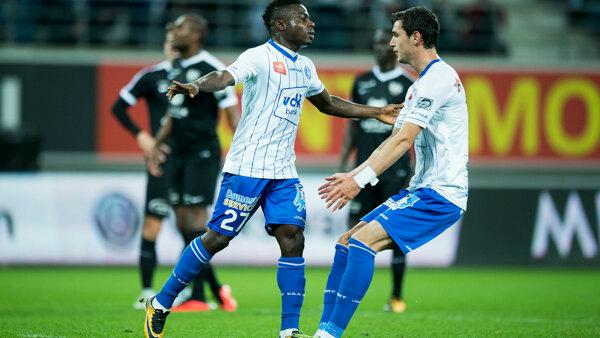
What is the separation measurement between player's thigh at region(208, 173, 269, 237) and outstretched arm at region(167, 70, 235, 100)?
705 millimetres

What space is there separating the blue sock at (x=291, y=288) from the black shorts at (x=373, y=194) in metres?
3.07

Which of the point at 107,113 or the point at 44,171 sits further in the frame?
the point at 107,113

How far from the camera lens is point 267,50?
6.68m

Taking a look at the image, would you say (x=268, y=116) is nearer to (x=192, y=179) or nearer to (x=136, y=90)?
(x=192, y=179)

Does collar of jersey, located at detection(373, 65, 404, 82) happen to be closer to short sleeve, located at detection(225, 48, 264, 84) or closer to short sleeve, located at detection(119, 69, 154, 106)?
short sleeve, located at detection(119, 69, 154, 106)

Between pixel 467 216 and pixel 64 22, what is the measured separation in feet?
25.5

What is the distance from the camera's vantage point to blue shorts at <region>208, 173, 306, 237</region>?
6.65 metres

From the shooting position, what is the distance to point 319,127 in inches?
695

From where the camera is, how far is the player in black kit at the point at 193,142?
9.34 metres

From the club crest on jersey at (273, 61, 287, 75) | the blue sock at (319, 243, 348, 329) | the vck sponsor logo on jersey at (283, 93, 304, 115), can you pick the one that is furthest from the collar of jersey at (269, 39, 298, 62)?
the blue sock at (319, 243, 348, 329)

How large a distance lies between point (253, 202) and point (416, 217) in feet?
3.56

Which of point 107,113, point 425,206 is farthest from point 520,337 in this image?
point 107,113

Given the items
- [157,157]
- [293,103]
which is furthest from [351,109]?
[157,157]

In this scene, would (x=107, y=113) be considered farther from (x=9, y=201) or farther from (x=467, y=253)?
(x=467, y=253)
